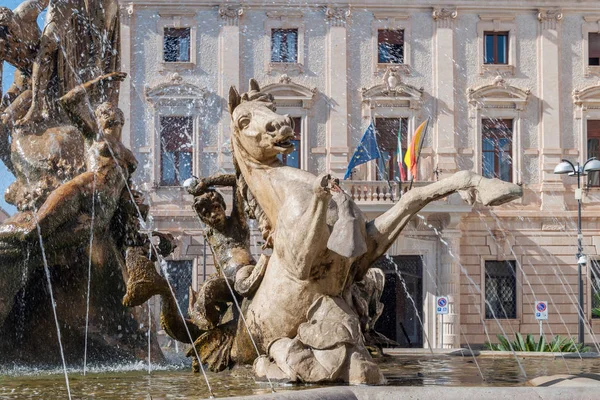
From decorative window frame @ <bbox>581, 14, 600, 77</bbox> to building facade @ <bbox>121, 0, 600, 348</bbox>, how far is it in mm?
38

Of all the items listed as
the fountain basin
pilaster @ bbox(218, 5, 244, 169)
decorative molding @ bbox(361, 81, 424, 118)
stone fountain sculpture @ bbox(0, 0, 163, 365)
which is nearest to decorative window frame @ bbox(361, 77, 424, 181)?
decorative molding @ bbox(361, 81, 424, 118)

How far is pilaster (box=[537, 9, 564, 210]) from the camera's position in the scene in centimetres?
2998

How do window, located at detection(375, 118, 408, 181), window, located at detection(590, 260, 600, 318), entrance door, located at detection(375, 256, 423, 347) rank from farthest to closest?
window, located at detection(375, 118, 408, 181) → window, located at detection(590, 260, 600, 318) → entrance door, located at detection(375, 256, 423, 347)

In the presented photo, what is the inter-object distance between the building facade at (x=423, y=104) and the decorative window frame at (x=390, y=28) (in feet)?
0.13

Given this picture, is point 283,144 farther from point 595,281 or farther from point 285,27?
point 595,281

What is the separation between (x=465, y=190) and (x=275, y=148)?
99 cm

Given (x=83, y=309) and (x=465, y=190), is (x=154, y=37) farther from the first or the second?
(x=465, y=190)

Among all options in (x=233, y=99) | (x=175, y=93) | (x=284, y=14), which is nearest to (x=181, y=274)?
(x=175, y=93)

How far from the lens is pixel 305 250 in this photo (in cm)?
480

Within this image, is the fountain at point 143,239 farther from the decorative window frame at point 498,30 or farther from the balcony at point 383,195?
the decorative window frame at point 498,30

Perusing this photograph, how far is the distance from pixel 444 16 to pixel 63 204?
24.5 metres

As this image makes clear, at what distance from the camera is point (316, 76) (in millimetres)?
30125

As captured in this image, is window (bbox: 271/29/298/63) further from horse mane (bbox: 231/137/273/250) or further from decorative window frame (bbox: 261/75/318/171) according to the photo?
horse mane (bbox: 231/137/273/250)

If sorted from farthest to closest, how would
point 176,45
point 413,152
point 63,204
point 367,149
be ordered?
1. point 176,45
2. point 413,152
3. point 367,149
4. point 63,204
